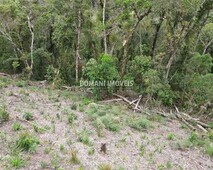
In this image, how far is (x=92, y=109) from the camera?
13.4 m

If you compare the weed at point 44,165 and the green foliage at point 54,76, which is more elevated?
the weed at point 44,165

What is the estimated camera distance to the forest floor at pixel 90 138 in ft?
26.0

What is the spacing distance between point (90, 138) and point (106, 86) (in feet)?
20.9

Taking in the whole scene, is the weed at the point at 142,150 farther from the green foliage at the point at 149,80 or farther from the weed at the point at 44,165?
the green foliage at the point at 149,80

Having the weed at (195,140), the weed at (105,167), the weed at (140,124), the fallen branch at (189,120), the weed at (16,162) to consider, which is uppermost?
the weed at (16,162)

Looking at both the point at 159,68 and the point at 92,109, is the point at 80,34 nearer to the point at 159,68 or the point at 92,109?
the point at 159,68

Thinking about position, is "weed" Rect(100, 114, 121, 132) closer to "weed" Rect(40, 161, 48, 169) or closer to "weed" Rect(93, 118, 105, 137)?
"weed" Rect(93, 118, 105, 137)

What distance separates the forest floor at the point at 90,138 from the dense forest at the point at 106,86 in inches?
1.3

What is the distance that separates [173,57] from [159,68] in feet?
2.96

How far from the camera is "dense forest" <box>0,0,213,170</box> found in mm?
8992

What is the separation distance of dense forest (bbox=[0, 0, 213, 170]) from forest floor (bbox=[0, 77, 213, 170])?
0.03 m

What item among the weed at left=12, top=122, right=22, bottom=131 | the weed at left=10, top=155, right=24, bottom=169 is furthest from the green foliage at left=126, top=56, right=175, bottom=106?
the weed at left=10, top=155, right=24, bottom=169

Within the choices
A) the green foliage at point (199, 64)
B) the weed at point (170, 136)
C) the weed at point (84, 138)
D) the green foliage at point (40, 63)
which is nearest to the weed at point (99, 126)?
the weed at point (84, 138)

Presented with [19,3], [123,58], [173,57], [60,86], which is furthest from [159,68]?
[19,3]
